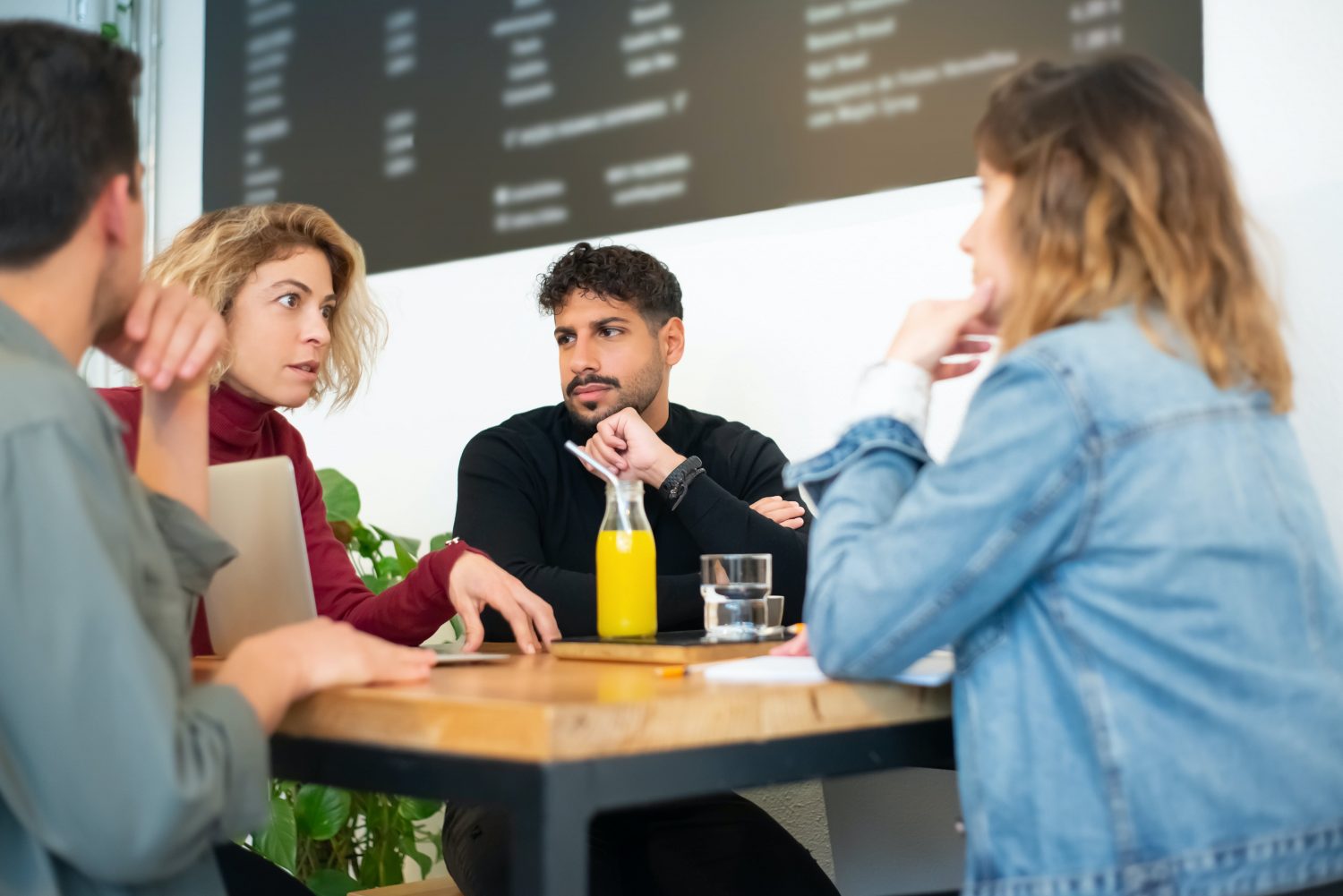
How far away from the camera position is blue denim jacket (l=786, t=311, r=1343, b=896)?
931 millimetres

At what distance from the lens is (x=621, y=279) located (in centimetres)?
262

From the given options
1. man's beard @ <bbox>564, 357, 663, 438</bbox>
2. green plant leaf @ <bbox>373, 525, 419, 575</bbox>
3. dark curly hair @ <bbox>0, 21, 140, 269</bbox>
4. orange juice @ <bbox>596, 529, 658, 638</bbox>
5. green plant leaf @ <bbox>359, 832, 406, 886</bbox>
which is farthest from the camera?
green plant leaf @ <bbox>373, 525, 419, 575</bbox>

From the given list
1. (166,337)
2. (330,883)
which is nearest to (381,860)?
(330,883)

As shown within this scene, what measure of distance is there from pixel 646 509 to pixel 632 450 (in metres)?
0.24

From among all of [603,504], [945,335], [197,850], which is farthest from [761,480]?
[197,850]

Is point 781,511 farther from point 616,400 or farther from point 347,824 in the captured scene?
point 347,824

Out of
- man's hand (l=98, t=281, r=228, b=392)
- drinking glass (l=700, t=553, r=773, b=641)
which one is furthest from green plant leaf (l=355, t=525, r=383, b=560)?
man's hand (l=98, t=281, r=228, b=392)

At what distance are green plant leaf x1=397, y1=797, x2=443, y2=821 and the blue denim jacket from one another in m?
1.78

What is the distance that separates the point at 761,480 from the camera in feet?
8.26

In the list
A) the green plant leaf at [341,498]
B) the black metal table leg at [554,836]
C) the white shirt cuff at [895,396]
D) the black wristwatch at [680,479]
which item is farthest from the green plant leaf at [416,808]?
the black metal table leg at [554,836]

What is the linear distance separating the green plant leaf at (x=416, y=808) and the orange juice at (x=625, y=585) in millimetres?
1116

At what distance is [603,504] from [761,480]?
1.06ft

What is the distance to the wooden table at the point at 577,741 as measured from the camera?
32.8 inches

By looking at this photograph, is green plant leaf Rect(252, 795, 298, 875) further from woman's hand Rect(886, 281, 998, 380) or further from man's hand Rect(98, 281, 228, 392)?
woman's hand Rect(886, 281, 998, 380)
